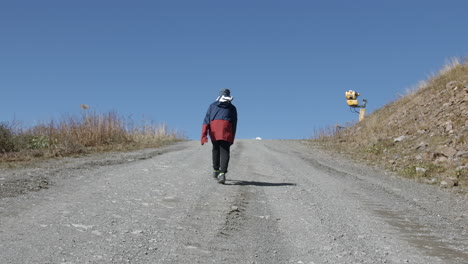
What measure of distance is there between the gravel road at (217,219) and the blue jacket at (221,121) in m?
1.01

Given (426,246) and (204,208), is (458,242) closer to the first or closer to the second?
(426,246)

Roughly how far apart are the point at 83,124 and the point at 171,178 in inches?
405

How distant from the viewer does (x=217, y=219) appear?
6.42 m

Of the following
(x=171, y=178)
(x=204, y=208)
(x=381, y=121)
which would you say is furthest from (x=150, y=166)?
(x=381, y=121)

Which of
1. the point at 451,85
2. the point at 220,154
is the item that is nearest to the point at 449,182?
the point at 220,154

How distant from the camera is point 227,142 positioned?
10.2 meters

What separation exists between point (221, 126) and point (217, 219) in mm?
3896

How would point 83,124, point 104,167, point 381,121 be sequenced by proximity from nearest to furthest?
1. point 104,167
2. point 83,124
3. point 381,121

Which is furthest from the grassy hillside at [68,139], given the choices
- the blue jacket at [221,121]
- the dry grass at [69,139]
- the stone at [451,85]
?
the stone at [451,85]

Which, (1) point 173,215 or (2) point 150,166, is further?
(2) point 150,166

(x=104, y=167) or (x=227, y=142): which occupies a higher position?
(x=227, y=142)

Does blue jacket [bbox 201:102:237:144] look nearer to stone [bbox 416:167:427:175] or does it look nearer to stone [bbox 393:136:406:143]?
stone [bbox 416:167:427:175]

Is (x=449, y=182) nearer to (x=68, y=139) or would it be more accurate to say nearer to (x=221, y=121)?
(x=221, y=121)

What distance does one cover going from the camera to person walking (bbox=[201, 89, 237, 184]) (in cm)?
1007
